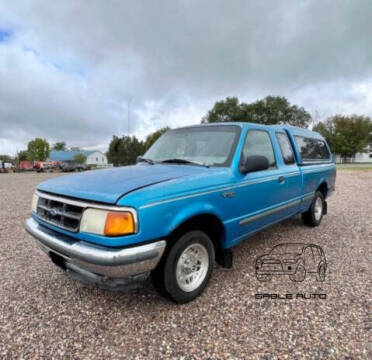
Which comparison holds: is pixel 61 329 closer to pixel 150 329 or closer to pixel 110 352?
pixel 110 352

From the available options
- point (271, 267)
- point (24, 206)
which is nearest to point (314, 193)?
point (271, 267)

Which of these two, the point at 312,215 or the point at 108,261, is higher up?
the point at 108,261

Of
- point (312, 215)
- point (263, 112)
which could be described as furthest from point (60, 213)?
point (263, 112)

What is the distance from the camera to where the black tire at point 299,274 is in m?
2.85

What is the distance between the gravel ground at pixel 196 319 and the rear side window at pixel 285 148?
1.67 metres

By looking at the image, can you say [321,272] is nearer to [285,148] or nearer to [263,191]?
[263,191]

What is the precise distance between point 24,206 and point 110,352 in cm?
729

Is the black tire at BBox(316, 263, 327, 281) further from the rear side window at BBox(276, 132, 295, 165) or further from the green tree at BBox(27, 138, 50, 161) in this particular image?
the green tree at BBox(27, 138, 50, 161)

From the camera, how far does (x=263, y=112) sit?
157 feet

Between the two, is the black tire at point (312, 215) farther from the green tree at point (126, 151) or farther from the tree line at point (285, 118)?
the green tree at point (126, 151)

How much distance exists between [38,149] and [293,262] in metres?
76.3

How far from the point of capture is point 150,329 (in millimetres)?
2062

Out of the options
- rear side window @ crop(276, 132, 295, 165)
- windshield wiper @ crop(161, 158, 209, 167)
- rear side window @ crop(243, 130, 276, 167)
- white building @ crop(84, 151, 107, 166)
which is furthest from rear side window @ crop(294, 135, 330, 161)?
white building @ crop(84, 151, 107, 166)

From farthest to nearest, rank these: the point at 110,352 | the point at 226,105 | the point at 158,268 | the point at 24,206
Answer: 1. the point at 226,105
2. the point at 24,206
3. the point at 158,268
4. the point at 110,352
